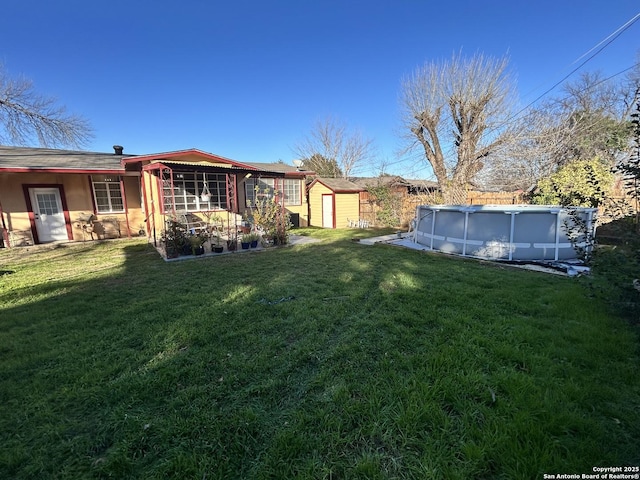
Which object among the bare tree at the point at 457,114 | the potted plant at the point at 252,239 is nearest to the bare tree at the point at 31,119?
the potted plant at the point at 252,239

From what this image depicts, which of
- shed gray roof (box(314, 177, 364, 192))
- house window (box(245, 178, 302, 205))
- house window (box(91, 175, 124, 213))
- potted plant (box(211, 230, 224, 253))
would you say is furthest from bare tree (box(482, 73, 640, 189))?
house window (box(91, 175, 124, 213))

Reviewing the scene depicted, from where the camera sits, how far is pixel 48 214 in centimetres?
1004

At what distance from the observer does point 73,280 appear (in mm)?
5695

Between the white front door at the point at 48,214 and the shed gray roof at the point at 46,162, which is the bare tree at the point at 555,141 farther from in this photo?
the white front door at the point at 48,214

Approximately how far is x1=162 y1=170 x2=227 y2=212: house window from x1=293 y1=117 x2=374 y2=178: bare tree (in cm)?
1868

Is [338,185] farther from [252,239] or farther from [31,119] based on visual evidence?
[31,119]

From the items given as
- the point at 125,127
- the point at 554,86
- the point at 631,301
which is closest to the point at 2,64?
the point at 125,127

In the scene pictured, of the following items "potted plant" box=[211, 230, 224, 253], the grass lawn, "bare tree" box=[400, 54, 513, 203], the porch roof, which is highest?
"bare tree" box=[400, 54, 513, 203]

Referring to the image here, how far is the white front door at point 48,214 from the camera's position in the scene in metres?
9.84

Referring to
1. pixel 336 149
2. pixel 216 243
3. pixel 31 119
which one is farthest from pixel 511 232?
pixel 336 149

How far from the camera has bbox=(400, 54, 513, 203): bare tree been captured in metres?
12.8

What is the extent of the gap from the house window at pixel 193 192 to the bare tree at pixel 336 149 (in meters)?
18.7

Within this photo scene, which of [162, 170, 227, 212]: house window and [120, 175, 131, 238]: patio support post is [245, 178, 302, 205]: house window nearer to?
[162, 170, 227, 212]: house window

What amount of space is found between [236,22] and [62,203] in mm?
9121
